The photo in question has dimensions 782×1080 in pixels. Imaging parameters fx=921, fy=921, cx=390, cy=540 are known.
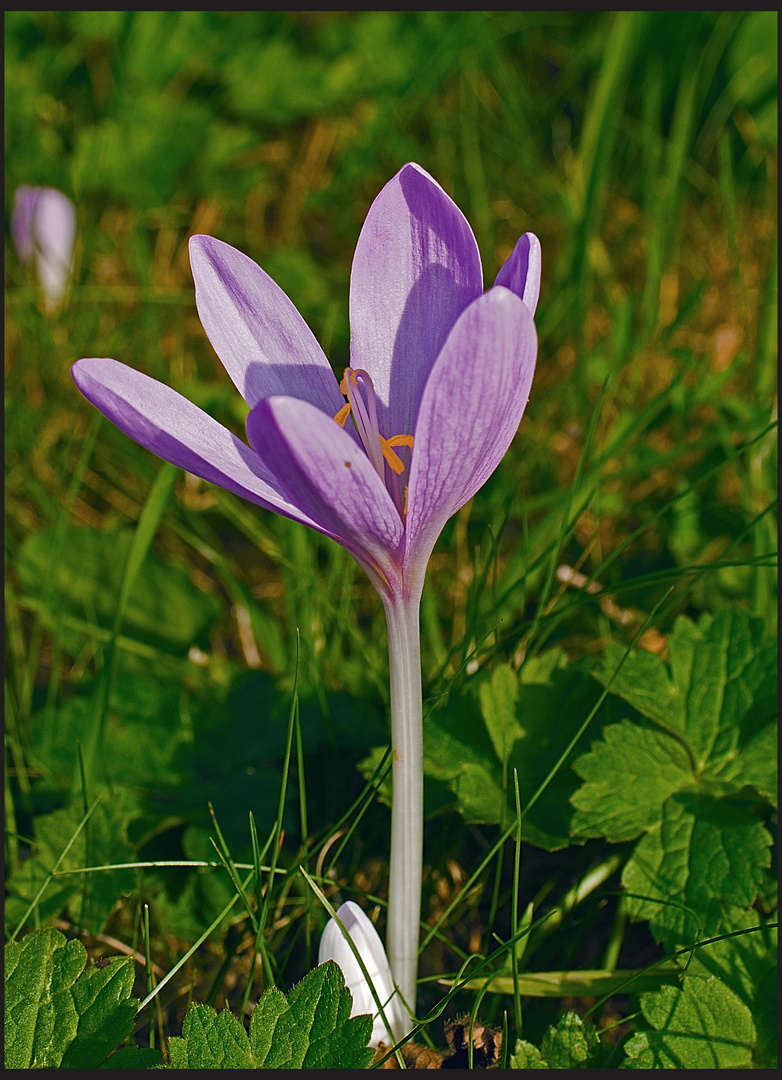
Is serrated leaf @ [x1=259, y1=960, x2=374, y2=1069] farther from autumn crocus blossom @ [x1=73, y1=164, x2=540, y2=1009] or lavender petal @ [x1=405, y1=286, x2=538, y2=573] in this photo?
lavender petal @ [x1=405, y1=286, x2=538, y2=573]

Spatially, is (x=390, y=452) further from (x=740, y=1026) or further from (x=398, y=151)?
(x=398, y=151)

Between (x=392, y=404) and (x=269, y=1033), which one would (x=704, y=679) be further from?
(x=269, y=1033)

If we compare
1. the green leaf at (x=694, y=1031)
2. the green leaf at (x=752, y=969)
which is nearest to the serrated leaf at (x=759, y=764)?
the green leaf at (x=752, y=969)

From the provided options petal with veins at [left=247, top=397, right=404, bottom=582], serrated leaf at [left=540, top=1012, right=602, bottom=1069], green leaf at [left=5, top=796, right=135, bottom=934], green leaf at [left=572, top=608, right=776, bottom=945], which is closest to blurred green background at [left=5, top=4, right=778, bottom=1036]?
green leaf at [left=5, top=796, right=135, bottom=934]

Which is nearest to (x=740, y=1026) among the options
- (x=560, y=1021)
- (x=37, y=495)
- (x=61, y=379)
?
(x=560, y=1021)

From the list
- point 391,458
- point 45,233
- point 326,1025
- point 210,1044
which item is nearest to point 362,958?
point 326,1025

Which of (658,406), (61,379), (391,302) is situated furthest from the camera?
(61,379)

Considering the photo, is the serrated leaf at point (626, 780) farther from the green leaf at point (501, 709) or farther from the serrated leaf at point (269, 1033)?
the serrated leaf at point (269, 1033)
